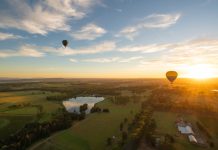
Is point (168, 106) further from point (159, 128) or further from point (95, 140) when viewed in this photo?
point (95, 140)

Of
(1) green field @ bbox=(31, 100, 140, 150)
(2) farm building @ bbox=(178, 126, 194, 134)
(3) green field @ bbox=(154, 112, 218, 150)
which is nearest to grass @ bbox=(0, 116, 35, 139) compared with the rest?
(1) green field @ bbox=(31, 100, 140, 150)

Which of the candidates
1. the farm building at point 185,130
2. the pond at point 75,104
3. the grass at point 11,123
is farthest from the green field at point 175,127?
the grass at point 11,123

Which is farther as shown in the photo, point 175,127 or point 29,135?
point 175,127

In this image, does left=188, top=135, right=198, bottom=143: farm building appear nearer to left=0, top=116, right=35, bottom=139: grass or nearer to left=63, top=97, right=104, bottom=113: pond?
left=0, top=116, right=35, bottom=139: grass

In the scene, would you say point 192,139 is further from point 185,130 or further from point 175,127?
point 175,127

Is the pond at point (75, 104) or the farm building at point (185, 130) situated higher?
the pond at point (75, 104)

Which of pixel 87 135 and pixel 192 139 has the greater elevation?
pixel 192 139

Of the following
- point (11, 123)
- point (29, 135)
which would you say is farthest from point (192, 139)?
point (11, 123)

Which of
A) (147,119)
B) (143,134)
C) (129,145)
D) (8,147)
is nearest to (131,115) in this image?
(147,119)

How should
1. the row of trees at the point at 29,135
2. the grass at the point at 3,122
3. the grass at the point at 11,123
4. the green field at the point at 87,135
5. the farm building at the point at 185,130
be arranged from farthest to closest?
1. the grass at the point at 3,122
2. the grass at the point at 11,123
3. the farm building at the point at 185,130
4. the green field at the point at 87,135
5. the row of trees at the point at 29,135

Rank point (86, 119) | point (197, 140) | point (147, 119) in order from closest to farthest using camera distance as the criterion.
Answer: point (197, 140) → point (147, 119) → point (86, 119)

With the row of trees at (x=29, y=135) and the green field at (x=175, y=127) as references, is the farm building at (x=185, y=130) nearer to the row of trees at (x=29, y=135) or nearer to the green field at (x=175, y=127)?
the green field at (x=175, y=127)
